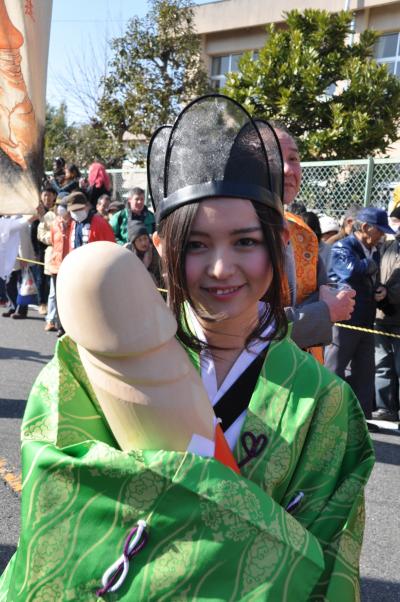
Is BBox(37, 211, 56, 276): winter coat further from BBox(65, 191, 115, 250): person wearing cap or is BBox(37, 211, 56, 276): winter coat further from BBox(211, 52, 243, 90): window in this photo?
BBox(211, 52, 243, 90): window

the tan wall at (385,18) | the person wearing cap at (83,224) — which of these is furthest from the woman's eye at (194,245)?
the tan wall at (385,18)

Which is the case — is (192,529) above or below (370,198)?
below

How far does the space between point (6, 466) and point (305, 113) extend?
8.03 metres

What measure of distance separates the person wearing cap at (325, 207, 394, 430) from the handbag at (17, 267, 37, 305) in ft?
15.1

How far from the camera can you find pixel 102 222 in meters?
6.72

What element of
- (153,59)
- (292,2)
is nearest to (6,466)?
(153,59)

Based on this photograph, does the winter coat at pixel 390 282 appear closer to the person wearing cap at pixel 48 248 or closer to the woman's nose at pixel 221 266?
the person wearing cap at pixel 48 248

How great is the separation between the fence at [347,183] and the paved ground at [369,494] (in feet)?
8.98

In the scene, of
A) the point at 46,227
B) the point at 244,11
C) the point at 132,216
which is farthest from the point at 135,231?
the point at 244,11

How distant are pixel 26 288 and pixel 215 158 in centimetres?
752

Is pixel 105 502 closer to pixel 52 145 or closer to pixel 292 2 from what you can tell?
pixel 292 2

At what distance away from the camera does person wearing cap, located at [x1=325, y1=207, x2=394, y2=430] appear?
491 centimetres

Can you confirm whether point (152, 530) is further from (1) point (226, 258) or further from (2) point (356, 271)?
(2) point (356, 271)

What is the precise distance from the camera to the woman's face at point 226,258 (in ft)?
3.80
